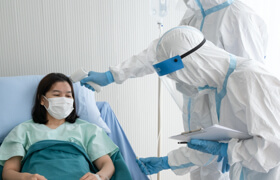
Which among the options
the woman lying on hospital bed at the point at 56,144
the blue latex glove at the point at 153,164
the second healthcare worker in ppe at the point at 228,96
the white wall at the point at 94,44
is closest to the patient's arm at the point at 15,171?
the woman lying on hospital bed at the point at 56,144

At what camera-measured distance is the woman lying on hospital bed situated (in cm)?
152

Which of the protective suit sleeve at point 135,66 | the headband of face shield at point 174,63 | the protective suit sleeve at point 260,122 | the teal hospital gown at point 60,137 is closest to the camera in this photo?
the protective suit sleeve at point 260,122

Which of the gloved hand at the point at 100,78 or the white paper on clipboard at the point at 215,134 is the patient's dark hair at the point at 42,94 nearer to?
the gloved hand at the point at 100,78

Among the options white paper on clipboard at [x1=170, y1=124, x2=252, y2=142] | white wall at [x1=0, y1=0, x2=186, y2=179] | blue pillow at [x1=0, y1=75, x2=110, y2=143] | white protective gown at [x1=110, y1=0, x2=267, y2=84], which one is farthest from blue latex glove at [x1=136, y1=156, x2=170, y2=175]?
white wall at [x1=0, y1=0, x2=186, y2=179]

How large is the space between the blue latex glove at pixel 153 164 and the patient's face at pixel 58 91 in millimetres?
641

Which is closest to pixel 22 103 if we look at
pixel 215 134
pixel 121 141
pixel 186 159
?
pixel 121 141

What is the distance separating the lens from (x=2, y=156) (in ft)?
5.31

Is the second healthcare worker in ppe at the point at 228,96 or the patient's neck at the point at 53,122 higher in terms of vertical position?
the second healthcare worker in ppe at the point at 228,96

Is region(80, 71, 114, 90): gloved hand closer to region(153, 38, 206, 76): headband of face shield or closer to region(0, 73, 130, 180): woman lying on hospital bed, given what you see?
region(0, 73, 130, 180): woman lying on hospital bed

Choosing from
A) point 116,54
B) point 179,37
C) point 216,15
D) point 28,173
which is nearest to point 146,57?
point 216,15

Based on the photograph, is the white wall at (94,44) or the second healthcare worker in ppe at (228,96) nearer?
the second healthcare worker in ppe at (228,96)

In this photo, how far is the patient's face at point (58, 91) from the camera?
1.85m

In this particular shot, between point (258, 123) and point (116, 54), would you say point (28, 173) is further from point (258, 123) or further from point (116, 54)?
point (116, 54)

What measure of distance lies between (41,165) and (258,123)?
1.09 m
